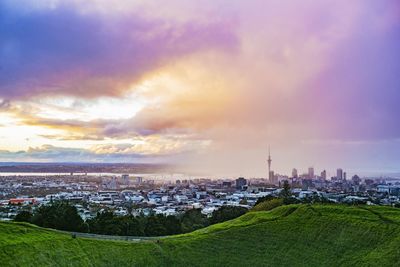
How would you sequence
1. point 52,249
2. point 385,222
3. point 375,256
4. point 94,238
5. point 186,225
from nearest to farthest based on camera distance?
1. point 52,249
2. point 375,256
3. point 94,238
4. point 385,222
5. point 186,225

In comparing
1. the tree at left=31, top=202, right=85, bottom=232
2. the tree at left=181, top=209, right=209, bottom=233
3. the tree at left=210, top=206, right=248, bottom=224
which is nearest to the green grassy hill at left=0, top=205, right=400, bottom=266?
the tree at left=31, top=202, right=85, bottom=232

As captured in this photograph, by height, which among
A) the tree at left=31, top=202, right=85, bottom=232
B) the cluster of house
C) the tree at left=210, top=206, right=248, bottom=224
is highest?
the tree at left=31, top=202, right=85, bottom=232

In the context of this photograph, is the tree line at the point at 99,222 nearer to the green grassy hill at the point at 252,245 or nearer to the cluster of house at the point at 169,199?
the green grassy hill at the point at 252,245

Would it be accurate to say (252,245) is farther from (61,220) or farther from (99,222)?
(61,220)

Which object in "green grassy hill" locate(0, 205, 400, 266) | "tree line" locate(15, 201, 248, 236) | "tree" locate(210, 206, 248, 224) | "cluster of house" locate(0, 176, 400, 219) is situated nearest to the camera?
"green grassy hill" locate(0, 205, 400, 266)

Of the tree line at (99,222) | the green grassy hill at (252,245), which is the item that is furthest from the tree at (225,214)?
the green grassy hill at (252,245)

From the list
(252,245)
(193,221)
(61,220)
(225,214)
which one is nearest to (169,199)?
(193,221)

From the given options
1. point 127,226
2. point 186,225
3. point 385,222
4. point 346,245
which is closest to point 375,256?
point 346,245

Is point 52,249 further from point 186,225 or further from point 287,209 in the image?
point 186,225

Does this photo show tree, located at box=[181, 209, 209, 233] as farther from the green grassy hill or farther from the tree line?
the green grassy hill
